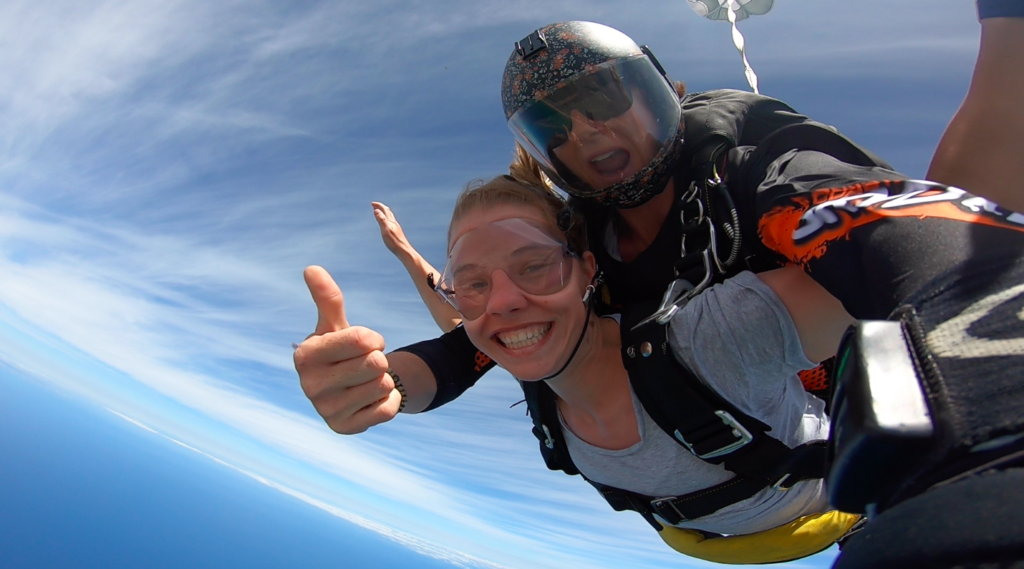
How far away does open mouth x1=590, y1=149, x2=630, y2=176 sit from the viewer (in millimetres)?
1736

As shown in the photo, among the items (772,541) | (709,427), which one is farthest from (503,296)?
(772,541)

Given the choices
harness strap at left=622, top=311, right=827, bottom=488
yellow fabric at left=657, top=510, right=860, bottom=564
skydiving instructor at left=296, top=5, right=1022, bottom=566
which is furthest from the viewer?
yellow fabric at left=657, top=510, right=860, bottom=564

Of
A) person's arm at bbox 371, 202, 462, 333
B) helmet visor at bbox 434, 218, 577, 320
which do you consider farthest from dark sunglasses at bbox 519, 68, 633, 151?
person's arm at bbox 371, 202, 462, 333

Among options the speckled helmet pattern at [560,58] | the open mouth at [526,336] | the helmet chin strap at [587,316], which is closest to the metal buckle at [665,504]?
the helmet chin strap at [587,316]

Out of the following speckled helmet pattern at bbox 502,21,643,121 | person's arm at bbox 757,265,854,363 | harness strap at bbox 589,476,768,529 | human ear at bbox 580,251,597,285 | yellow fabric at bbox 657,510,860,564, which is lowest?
yellow fabric at bbox 657,510,860,564

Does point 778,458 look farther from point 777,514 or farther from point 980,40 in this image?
point 980,40

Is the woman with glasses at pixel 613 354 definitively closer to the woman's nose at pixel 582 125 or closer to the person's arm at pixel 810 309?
the person's arm at pixel 810 309

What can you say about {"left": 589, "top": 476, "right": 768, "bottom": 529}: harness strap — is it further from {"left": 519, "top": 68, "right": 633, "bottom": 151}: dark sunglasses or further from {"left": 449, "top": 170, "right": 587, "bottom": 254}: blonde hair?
{"left": 519, "top": 68, "right": 633, "bottom": 151}: dark sunglasses

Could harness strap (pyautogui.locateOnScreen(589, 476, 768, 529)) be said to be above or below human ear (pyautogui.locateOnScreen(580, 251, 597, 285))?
below

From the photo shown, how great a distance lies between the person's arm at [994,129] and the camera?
100 centimetres

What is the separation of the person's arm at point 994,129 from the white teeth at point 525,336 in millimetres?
1025

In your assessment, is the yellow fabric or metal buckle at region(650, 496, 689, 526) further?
the yellow fabric

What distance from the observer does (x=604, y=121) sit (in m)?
1.81

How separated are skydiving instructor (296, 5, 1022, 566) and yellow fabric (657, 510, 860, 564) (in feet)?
3.86
